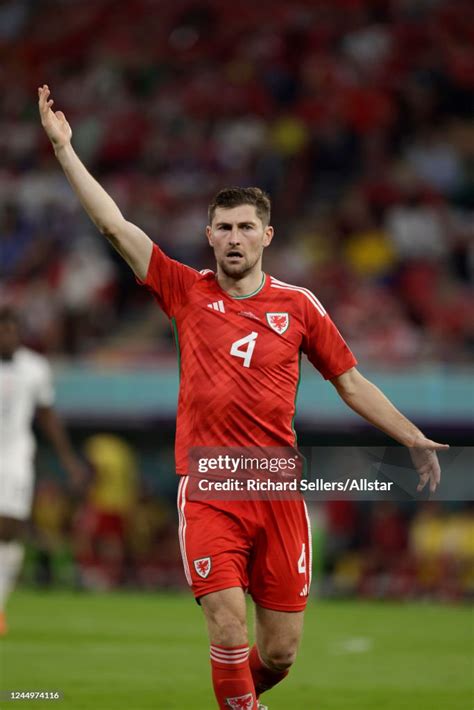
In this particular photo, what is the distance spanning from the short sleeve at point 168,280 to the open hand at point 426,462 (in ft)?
4.31

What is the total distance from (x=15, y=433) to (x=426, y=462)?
21.5 feet

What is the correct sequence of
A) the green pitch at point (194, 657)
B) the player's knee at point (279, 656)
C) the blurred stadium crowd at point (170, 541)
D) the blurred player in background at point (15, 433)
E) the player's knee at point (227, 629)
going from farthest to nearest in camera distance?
1. the blurred stadium crowd at point (170, 541)
2. the blurred player in background at point (15, 433)
3. the green pitch at point (194, 657)
4. the player's knee at point (279, 656)
5. the player's knee at point (227, 629)

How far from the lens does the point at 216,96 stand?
2180cm

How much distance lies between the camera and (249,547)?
20.6ft

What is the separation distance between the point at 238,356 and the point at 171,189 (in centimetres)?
1489

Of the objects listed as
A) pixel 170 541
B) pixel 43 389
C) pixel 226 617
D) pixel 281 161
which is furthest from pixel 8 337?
pixel 281 161

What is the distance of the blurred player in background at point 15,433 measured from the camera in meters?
11.8

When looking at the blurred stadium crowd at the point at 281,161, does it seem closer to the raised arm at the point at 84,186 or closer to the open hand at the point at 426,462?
the open hand at the point at 426,462

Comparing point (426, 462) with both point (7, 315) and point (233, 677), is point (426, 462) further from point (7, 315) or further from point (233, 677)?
point (7, 315)

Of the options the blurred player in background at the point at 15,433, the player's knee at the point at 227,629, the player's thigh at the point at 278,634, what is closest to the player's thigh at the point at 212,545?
the player's knee at the point at 227,629

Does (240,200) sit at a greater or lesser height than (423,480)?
greater

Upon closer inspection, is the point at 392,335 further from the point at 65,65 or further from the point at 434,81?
the point at 65,65

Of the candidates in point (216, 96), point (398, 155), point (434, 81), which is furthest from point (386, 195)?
point (216, 96)

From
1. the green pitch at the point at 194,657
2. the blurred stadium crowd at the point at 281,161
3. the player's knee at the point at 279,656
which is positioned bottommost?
the green pitch at the point at 194,657
